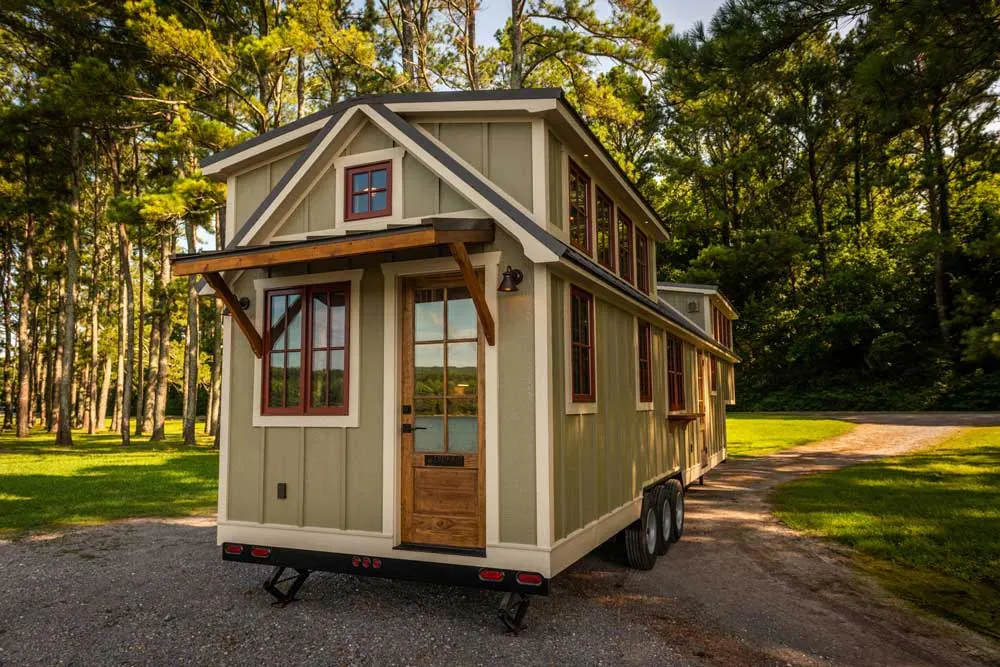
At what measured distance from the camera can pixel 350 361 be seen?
5.73 meters

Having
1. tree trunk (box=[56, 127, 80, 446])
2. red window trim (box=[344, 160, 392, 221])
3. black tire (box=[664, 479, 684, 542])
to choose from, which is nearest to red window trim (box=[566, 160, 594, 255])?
red window trim (box=[344, 160, 392, 221])

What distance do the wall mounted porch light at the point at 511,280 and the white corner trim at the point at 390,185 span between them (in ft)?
4.33

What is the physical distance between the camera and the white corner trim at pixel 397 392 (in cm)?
500

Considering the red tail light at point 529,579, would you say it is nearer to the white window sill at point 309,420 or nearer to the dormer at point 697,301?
the white window sill at point 309,420

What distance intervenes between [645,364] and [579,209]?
94.4 inches

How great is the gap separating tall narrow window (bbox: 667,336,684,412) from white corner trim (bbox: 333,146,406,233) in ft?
17.1

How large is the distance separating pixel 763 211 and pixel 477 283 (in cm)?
3615

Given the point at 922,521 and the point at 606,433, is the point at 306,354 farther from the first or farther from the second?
the point at 922,521

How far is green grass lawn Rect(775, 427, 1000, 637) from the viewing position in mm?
5984

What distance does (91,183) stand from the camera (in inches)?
1045

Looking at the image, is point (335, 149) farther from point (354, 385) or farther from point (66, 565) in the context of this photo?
point (66, 565)

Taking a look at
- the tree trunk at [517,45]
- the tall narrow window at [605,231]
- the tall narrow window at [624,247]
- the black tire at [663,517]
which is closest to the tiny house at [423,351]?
the tall narrow window at [605,231]

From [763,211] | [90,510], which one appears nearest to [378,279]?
[90,510]

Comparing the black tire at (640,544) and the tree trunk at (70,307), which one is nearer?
the black tire at (640,544)
